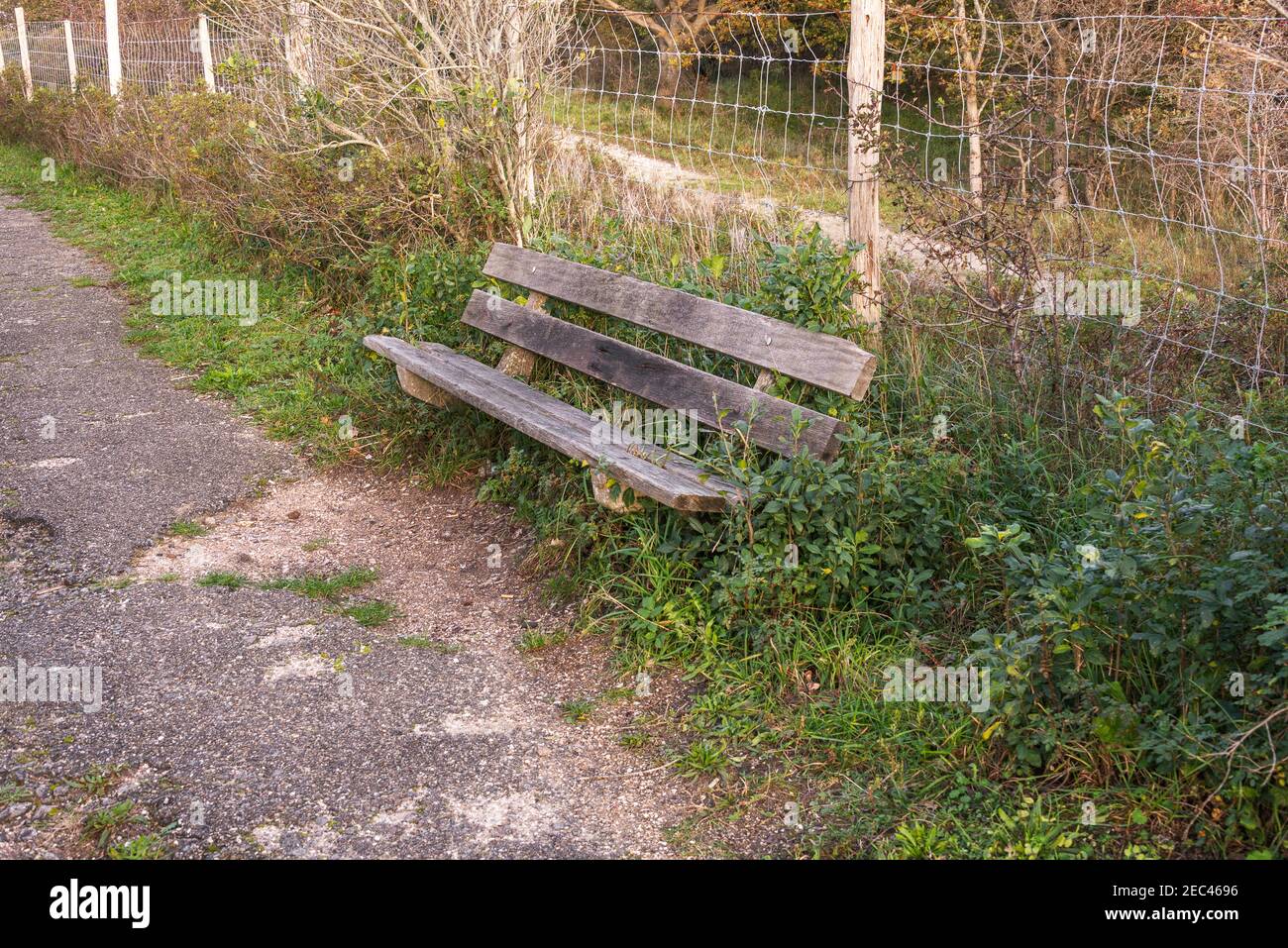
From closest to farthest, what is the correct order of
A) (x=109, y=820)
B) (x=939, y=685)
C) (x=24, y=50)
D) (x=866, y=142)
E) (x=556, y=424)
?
(x=109, y=820) → (x=939, y=685) → (x=866, y=142) → (x=556, y=424) → (x=24, y=50)

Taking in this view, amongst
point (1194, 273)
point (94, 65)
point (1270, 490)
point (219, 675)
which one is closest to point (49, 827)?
point (219, 675)

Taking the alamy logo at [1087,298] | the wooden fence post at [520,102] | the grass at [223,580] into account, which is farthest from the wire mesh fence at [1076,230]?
the grass at [223,580]

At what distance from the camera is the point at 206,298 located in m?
8.32

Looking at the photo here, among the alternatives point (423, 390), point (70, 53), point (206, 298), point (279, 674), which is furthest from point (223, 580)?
point (70, 53)

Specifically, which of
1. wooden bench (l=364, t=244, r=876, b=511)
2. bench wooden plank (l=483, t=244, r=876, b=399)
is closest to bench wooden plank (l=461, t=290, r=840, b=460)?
wooden bench (l=364, t=244, r=876, b=511)

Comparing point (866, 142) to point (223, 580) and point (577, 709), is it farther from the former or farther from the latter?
point (223, 580)

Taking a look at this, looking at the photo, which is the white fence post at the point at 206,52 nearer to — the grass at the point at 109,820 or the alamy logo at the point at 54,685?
the alamy logo at the point at 54,685

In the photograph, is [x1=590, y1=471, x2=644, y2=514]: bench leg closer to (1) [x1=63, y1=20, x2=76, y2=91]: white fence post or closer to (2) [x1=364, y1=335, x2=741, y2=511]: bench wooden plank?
(2) [x1=364, y1=335, x2=741, y2=511]: bench wooden plank

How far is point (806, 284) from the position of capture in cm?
Answer: 431

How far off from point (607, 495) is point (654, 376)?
0.79 m

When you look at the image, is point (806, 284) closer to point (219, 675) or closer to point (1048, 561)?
point (1048, 561)

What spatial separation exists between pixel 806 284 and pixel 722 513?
997 mm

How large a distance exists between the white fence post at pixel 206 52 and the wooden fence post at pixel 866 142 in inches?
352
